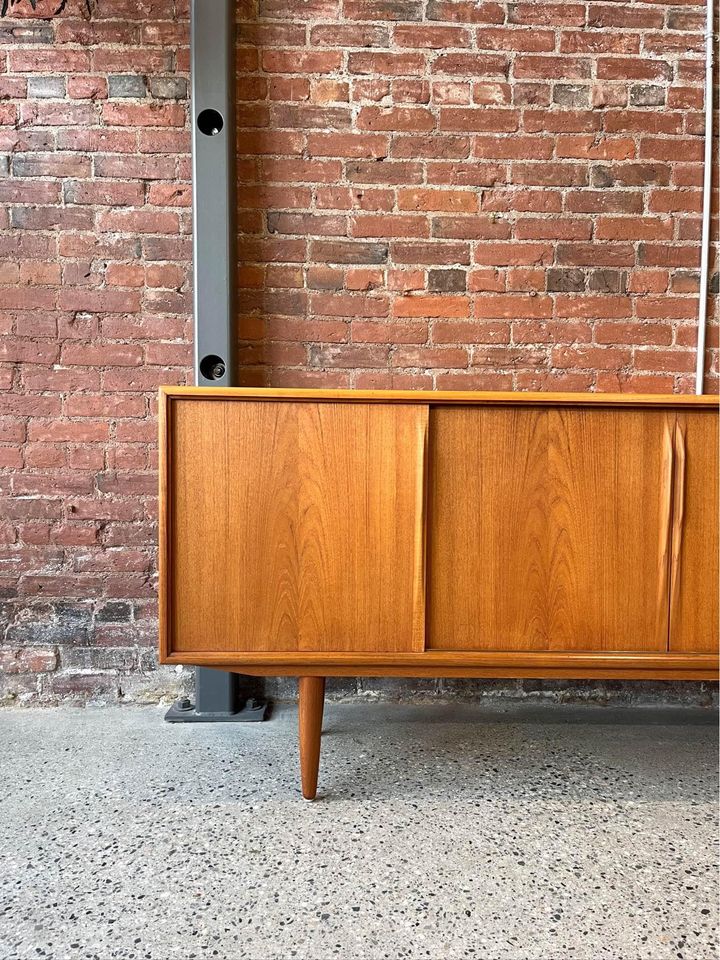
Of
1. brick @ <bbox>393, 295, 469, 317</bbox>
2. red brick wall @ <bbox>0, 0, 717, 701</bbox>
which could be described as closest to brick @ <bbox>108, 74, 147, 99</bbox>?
red brick wall @ <bbox>0, 0, 717, 701</bbox>

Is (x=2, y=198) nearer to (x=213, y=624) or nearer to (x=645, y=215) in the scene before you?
(x=213, y=624)

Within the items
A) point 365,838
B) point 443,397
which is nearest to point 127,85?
point 443,397

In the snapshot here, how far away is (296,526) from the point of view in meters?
1.33

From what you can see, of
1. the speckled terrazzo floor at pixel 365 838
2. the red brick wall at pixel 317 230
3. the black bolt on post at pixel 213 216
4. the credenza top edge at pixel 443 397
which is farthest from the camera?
the red brick wall at pixel 317 230

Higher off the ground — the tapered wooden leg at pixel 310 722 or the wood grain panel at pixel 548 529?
the wood grain panel at pixel 548 529

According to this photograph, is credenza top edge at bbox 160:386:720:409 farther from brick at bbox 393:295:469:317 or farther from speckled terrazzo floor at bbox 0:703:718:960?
speckled terrazzo floor at bbox 0:703:718:960

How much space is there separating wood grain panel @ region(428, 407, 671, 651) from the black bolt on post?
0.79 metres

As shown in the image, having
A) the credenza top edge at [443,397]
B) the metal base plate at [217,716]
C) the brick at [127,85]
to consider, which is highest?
the brick at [127,85]

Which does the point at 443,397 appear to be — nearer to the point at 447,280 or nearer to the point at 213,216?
the point at 447,280

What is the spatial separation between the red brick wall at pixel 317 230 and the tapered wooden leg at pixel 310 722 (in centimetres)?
72

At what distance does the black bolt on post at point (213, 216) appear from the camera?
5.56 ft

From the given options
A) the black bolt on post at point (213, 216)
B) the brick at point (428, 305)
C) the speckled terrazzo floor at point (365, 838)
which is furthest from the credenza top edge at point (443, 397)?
the speckled terrazzo floor at point (365, 838)

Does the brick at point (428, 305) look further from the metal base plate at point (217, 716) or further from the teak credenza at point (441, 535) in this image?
the metal base plate at point (217, 716)

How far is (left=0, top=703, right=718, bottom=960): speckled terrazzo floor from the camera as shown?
1024 millimetres
